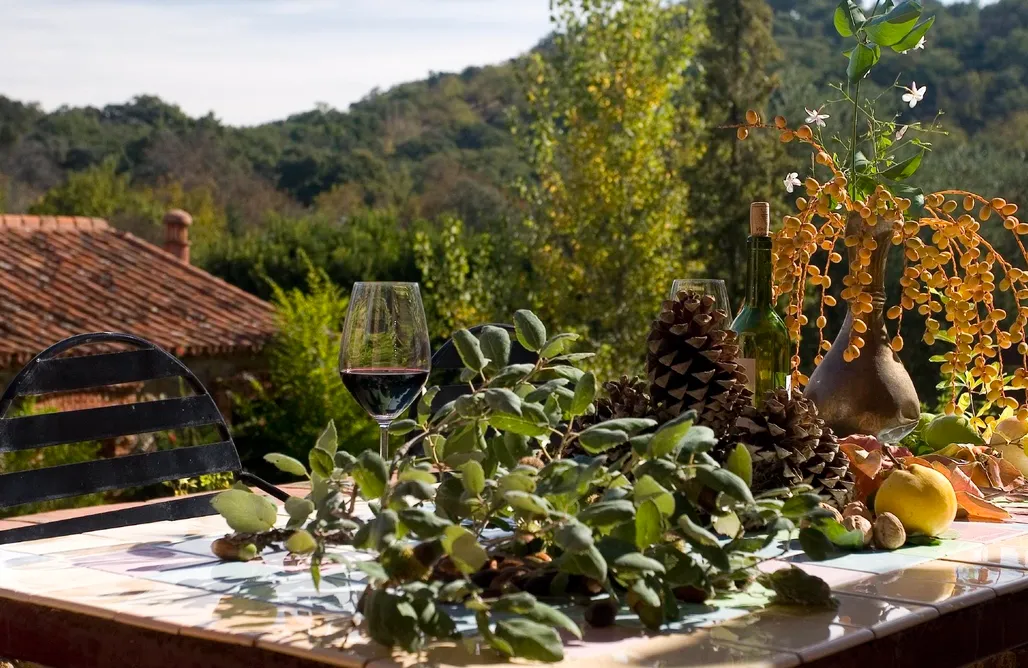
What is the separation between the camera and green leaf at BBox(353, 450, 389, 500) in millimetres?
938

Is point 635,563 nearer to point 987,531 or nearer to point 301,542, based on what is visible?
point 301,542

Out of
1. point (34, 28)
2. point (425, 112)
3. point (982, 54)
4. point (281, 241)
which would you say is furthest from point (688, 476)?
point (34, 28)

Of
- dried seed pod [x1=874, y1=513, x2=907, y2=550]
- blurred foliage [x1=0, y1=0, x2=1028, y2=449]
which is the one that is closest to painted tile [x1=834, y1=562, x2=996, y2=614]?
dried seed pod [x1=874, y1=513, x2=907, y2=550]

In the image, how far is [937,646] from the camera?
0.99 metres

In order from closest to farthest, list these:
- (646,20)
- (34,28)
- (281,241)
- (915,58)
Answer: (646,20), (281,241), (915,58), (34,28)

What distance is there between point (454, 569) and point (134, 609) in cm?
27

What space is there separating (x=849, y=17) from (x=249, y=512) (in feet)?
3.83

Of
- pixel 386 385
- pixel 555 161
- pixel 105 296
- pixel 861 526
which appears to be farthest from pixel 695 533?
pixel 105 296

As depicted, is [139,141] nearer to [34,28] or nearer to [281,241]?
[34,28]

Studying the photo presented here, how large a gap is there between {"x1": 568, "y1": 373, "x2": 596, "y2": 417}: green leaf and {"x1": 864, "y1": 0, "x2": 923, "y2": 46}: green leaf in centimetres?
92

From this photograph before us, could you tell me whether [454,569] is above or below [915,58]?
below

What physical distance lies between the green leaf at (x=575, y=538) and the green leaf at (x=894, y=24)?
1.12 metres

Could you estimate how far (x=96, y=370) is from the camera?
1705mm

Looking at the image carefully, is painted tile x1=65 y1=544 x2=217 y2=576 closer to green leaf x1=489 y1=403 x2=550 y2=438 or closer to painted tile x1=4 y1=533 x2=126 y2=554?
painted tile x1=4 y1=533 x2=126 y2=554
